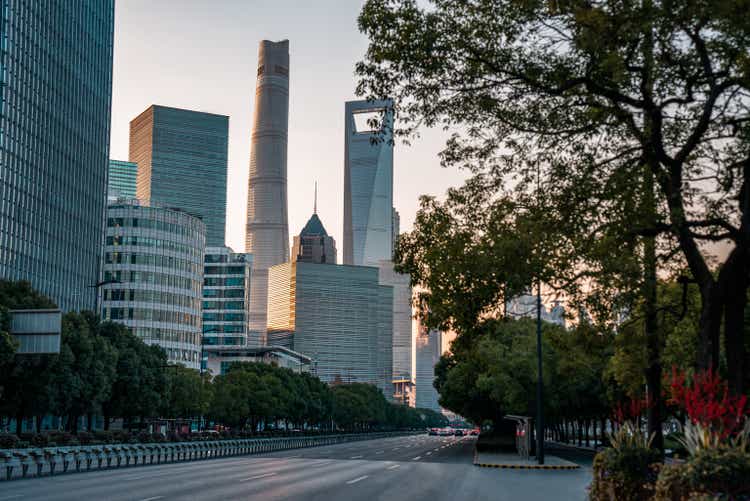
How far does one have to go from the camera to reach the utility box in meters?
36.1

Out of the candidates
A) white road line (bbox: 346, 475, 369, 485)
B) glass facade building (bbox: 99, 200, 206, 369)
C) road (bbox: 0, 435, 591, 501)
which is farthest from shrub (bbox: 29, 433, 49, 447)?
glass facade building (bbox: 99, 200, 206, 369)

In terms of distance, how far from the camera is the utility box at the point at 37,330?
3609cm

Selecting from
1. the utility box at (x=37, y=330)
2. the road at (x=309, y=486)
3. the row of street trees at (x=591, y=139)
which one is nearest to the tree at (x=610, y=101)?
the row of street trees at (x=591, y=139)

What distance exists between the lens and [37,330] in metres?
36.4

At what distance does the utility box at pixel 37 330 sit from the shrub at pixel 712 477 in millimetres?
29044

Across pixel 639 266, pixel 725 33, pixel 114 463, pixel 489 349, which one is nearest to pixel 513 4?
pixel 725 33

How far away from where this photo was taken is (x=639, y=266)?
17422mm

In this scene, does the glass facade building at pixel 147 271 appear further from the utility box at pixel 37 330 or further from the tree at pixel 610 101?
the tree at pixel 610 101

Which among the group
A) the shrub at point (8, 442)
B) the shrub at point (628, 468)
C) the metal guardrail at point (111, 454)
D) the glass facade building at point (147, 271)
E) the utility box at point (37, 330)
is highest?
the glass facade building at point (147, 271)

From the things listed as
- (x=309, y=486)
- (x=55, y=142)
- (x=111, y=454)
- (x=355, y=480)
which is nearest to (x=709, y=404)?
(x=309, y=486)

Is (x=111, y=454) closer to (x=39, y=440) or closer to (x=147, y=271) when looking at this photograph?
(x=39, y=440)

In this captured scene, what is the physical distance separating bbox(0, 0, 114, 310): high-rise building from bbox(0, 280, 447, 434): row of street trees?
2862 centimetres

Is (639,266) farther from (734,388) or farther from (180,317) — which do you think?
(180,317)

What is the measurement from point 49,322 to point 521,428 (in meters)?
31.1
